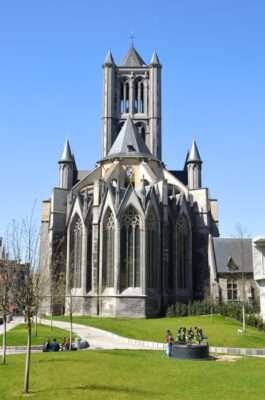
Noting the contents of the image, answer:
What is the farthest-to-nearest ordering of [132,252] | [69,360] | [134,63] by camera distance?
[134,63], [132,252], [69,360]

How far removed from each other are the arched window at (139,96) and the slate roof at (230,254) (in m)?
28.4

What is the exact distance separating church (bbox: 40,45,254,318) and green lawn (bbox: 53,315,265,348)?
15.3ft

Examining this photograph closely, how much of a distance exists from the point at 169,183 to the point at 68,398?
48.4 meters

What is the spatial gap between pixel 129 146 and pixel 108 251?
1555cm

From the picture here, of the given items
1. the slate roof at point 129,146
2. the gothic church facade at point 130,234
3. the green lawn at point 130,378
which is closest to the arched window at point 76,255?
the gothic church facade at point 130,234

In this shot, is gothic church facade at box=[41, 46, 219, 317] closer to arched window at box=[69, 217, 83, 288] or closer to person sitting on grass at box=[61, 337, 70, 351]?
arched window at box=[69, 217, 83, 288]

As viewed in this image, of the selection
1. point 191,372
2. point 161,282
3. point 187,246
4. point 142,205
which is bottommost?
point 191,372

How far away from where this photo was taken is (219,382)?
53.4 ft

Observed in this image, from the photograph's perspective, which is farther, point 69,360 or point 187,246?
point 187,246

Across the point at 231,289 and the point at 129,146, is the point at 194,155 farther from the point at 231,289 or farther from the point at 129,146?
the point at 231,289

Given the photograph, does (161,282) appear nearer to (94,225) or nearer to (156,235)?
(156,235)

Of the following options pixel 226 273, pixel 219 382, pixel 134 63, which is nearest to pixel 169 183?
pixel 226 273

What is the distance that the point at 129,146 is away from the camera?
2334 inches

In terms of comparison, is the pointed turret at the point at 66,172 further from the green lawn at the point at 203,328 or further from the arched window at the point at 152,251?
the green lawn at the point at 203,328
